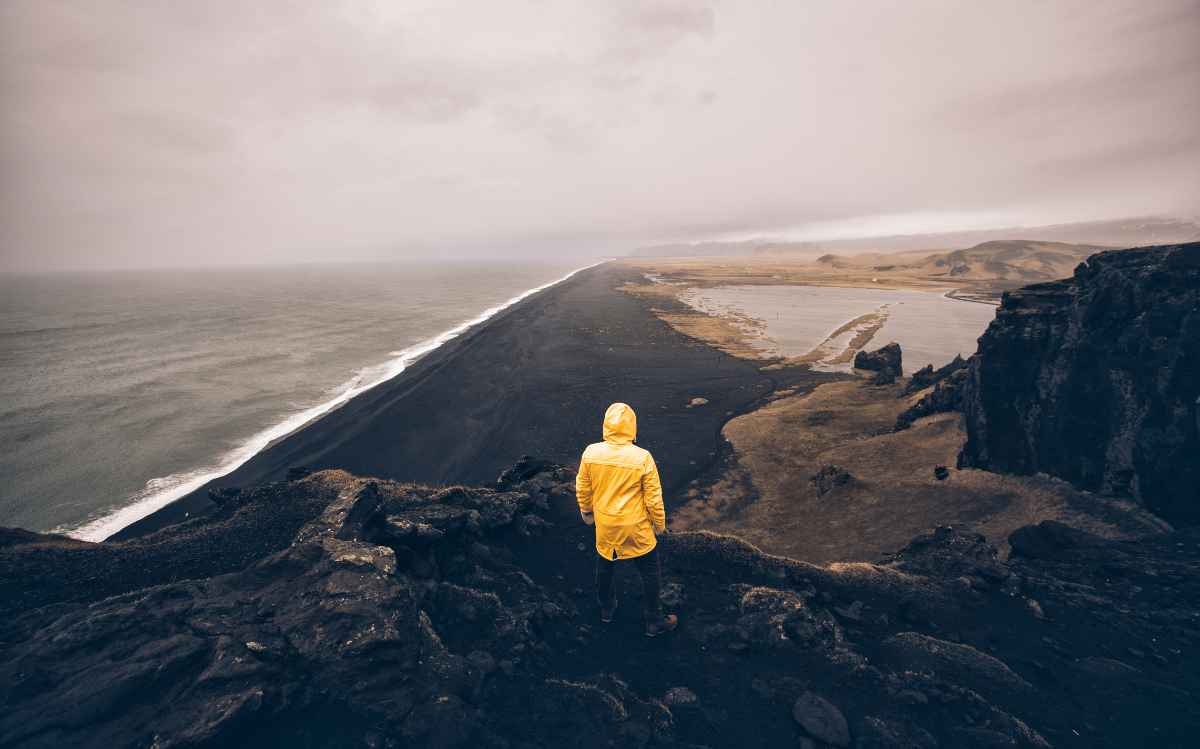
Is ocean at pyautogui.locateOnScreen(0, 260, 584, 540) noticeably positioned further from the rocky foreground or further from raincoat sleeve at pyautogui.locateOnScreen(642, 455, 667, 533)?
raincoat sleeve at pyautogui.locateOnScreen(642, 455, 667, 533)

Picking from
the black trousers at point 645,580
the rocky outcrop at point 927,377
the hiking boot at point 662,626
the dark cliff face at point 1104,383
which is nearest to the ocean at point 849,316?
the rocky outcrop at point 927,377

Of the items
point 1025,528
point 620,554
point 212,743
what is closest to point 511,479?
point 620,554

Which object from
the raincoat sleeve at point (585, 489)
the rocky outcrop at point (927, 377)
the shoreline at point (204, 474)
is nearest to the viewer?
the raincoat sleeve at point (585, 489)

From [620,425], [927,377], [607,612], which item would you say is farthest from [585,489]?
[927,377]

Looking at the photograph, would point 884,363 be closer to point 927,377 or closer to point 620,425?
point 927,377

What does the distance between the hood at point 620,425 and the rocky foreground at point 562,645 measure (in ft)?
9.97

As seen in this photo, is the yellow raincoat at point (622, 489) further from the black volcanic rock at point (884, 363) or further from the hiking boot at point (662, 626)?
the black volcanic rock at point (884, 363)

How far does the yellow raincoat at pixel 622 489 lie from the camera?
5625mm

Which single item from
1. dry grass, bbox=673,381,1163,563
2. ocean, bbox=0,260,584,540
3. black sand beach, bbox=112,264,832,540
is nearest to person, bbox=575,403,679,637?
dry grass, bbox=673,381,1163,563

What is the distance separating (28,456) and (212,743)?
2947 centimetres

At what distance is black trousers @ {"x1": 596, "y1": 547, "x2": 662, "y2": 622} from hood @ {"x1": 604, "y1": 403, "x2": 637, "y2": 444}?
1.61 meters

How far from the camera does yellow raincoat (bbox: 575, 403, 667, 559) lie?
5625 mm

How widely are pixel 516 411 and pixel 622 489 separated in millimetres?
20042

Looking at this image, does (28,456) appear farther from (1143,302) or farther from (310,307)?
(310,307)
